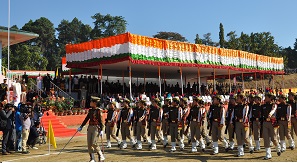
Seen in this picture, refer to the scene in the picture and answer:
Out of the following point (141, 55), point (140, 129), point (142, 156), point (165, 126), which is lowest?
point (142, 156)

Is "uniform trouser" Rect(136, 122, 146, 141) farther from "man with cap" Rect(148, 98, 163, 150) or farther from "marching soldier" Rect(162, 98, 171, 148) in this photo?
"marching soldier" Rect(162, 98, 171, 148)

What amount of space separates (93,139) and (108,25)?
83133 millimetres

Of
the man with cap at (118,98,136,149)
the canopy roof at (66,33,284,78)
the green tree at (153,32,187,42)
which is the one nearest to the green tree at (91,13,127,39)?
the green tree at (153,32,187,42)

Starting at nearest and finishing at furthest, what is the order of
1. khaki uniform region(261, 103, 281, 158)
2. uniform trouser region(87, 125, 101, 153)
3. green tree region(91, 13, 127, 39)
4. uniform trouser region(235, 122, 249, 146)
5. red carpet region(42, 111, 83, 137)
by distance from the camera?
uniform trouser region(87, 125, 101, 153), khaki uniform region(261, 103, 281, 158), uniform trouser region(235, 122, 249, 146), red carpet region(42, 111, 83, 137), green tree region(91, 13, 127, 39)

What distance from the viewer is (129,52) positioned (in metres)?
22.9

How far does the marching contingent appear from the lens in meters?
11.1

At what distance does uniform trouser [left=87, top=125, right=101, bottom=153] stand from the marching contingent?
0.05m

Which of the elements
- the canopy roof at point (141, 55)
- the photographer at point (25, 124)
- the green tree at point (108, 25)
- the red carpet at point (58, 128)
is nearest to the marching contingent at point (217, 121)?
the photographer at point (25, 124)

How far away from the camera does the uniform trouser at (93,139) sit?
990cm

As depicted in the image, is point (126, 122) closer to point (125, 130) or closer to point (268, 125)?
point (125, 130)

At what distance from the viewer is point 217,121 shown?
1158 centimetres

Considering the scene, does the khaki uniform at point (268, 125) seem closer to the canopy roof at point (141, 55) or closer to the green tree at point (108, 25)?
the canopy roof at point (141, 55)

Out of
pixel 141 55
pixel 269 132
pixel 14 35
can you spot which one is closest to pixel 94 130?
pixel 269 132

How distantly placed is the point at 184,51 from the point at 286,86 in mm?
44825
